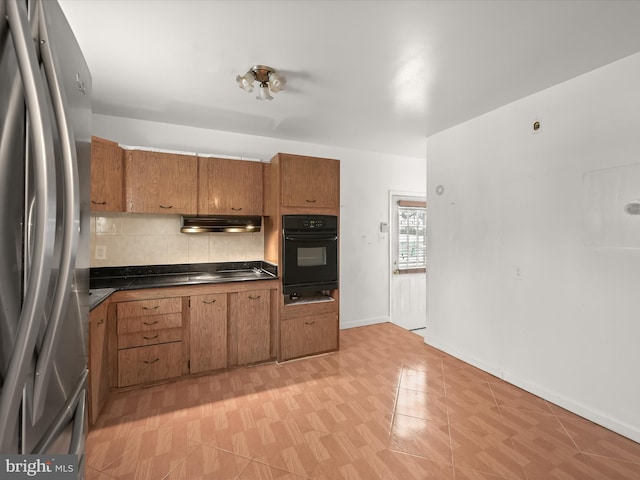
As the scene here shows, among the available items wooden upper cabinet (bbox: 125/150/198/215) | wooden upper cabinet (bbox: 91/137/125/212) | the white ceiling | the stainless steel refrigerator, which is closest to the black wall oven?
wooden upper cabinet (bbox: 125/150/198/215)

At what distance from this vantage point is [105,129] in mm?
3023

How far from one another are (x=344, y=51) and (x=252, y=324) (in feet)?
8.02

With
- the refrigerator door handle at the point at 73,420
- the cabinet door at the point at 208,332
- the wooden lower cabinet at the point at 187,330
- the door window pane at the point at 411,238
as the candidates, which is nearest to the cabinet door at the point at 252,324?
the wooden lower cabinet at the point at 187,330

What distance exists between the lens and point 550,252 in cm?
242

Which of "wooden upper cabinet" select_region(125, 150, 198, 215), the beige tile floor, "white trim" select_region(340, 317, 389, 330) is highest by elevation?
"wooden upper cabinet" select_region(125, 150, 198, 215)

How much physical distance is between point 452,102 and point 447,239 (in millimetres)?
1413

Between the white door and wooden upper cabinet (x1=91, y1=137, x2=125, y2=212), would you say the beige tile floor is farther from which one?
the white door

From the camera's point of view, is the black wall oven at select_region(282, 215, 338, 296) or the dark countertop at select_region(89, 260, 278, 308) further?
the black wall oven at select_region(282, 215, 338, 296)

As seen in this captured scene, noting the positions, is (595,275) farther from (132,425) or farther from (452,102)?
(132,425)

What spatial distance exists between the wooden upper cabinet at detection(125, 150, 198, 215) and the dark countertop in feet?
2.14

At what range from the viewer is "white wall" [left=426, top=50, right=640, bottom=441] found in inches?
80.0

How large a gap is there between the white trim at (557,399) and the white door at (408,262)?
1315 mm

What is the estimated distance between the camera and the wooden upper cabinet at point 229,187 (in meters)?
3.05

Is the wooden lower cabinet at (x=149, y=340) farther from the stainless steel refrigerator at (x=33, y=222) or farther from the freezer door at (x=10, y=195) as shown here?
the freezer door at (x=10, y=195)
